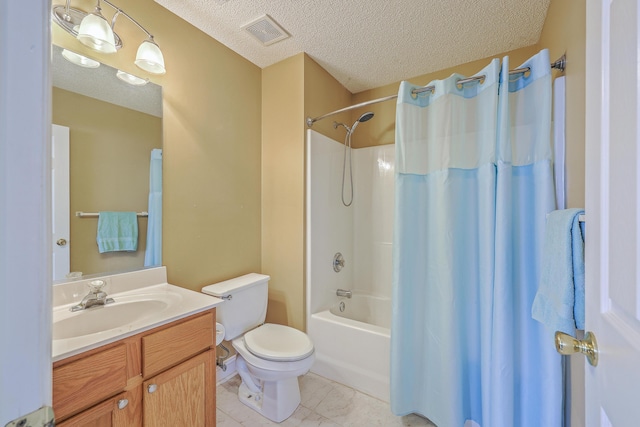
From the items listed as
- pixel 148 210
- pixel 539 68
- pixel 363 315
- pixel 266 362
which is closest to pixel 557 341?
pixel 539 68

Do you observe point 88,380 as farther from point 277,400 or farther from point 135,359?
point 277,400

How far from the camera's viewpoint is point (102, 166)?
1307mm

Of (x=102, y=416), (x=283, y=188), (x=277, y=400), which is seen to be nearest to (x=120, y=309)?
(x=102, y=416)

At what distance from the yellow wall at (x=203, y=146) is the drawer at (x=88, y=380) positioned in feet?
2.26

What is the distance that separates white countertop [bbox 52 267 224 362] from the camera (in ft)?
3.02

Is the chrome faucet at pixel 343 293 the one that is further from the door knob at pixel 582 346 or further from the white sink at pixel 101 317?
the door knob at pixel 582 346

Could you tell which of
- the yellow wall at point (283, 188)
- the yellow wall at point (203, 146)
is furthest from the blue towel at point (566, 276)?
the yellow wall at point (203, 146)

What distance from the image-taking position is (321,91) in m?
2.22

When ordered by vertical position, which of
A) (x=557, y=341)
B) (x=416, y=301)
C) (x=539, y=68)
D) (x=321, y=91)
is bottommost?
(x=416, y=301)

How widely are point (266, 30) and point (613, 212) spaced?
199 cm

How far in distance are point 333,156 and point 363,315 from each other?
1542 mm

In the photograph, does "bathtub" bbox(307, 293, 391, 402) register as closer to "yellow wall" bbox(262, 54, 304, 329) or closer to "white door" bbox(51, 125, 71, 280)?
"yellow wall" bbox(262, 54, 304, 329)

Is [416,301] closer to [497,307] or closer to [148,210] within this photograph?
[497,307]

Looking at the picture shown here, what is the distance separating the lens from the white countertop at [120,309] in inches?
36.3
